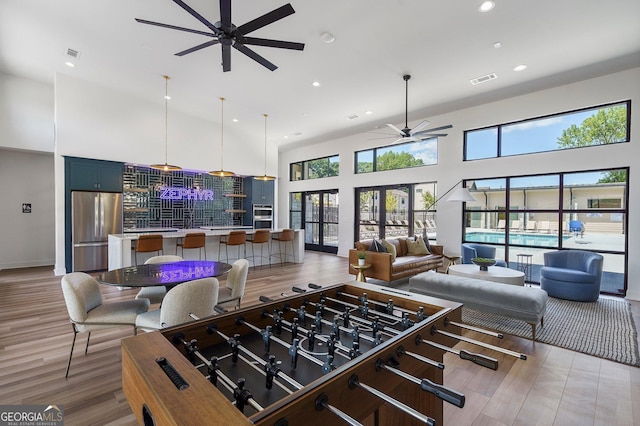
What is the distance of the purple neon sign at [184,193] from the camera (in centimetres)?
795

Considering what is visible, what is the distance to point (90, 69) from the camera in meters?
5.41

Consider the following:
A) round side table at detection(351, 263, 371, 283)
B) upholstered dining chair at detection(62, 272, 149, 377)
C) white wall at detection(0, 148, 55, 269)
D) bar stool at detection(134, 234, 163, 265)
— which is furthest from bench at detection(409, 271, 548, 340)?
white wall at detection(0, 148, 55, 269)

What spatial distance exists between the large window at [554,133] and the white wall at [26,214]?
33.6 feet

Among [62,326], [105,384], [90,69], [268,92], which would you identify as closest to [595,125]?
[268,92]

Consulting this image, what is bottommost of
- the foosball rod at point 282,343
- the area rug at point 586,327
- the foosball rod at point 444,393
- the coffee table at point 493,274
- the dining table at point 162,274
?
the area rug at point 586,327

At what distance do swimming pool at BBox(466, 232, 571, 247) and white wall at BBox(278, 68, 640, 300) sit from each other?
0.37 metres

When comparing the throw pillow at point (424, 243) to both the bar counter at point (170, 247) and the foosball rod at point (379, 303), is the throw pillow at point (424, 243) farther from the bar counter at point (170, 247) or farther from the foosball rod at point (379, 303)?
the foosball rod at point (379, 303)

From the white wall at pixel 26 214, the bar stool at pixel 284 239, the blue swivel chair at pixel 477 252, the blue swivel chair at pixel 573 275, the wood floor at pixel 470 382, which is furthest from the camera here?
the bar stool at pixel 284 239

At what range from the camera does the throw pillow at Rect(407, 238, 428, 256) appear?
6.33m

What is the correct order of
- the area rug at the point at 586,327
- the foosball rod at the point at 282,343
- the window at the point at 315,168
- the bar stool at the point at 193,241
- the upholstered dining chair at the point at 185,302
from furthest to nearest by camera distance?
1. the window at the point at 315,168
2. the bar stool at the point at 193,241
3. the area rug at the point at 586,327
4. the upholstered dining chair at the point at 185,302
5. the foosball rod at the point at 282,343

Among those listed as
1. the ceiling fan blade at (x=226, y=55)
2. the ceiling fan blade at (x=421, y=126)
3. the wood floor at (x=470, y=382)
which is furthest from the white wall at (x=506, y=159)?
the ceiling fan blade at (x=226, y=55)

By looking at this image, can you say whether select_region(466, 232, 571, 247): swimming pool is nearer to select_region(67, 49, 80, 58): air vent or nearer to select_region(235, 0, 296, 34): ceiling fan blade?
select_region(235, 0, 296, 34): ceiling fan blade

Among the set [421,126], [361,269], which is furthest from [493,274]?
[421,126]

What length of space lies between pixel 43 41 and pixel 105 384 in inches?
213
